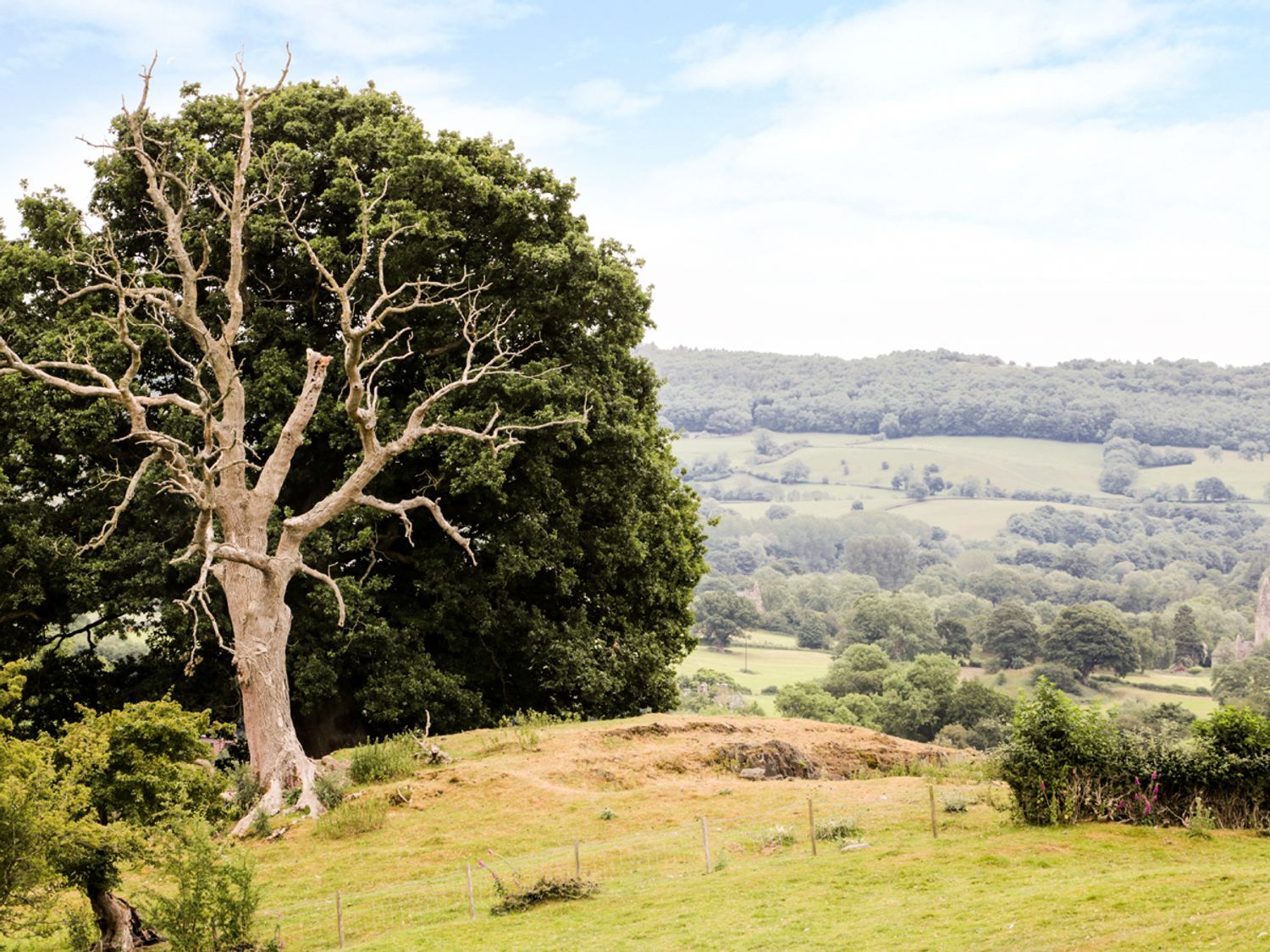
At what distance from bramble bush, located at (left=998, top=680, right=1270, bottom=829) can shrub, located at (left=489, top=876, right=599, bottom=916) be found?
662 centimetres

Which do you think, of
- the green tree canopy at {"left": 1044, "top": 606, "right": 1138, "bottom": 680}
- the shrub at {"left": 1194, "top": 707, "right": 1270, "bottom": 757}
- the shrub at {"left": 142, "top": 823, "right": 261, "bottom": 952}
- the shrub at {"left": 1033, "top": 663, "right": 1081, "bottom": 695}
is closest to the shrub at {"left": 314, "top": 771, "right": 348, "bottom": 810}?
the shrub at {"left": 142, "top": 823, "right": 261, "bottom": 952}

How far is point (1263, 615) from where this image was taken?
493 feet

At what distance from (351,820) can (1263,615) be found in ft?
507

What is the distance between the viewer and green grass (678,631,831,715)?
118 metres

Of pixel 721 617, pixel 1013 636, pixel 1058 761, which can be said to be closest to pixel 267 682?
pixel 1058 761

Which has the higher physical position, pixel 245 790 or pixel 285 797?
pixel 245 790

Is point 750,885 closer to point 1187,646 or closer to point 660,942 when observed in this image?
point 660,942

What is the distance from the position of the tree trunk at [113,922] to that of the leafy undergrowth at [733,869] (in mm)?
1881

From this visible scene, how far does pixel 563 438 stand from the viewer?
27.5m

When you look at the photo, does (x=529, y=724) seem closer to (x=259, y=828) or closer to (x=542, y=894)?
(x=259, y=828)

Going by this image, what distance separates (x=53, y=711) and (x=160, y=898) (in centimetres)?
1598

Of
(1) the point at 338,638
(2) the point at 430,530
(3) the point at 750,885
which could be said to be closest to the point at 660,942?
(3) the point at 750,885

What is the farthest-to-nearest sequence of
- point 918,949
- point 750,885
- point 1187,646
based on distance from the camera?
point 1187,646, point 750,885, point 918,949

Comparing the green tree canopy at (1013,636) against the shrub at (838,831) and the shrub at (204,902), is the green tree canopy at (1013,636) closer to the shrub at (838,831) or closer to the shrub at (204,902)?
the shrub at (838,831)
